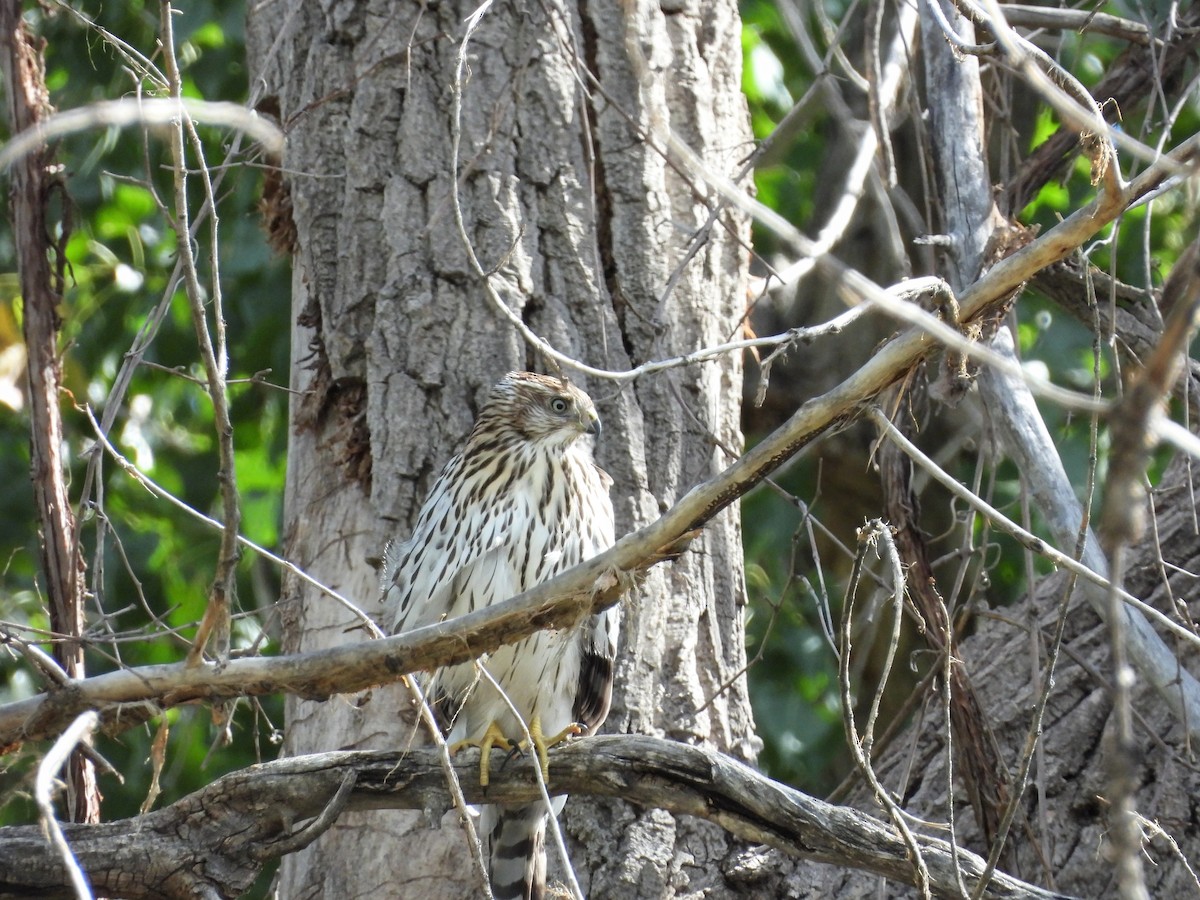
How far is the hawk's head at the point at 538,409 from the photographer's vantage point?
3.78 metres

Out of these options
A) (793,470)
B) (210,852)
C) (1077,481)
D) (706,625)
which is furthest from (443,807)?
(793,470)

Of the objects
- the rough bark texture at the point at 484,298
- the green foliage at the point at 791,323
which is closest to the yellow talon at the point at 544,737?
the rough bark texture at the point at 484,298

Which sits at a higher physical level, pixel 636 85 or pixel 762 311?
pixel 636 85

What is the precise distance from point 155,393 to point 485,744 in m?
3.79

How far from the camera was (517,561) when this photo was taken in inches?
149

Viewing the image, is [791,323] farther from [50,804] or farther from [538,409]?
→ [50,804]

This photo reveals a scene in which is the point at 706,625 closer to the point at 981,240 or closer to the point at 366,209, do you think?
the point at 981,240

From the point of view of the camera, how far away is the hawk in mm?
3682

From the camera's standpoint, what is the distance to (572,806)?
3.39 m

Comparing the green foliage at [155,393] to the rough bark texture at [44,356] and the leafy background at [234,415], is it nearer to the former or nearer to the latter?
the leafy background at [234,415]

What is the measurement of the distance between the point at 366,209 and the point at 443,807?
1.77 m

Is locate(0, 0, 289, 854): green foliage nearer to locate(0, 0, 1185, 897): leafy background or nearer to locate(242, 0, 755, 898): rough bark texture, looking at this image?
locate(0, 0, 1185, 897): leafy background

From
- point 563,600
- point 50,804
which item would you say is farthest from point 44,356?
point 50,804

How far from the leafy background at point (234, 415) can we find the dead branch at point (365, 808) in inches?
83.8
